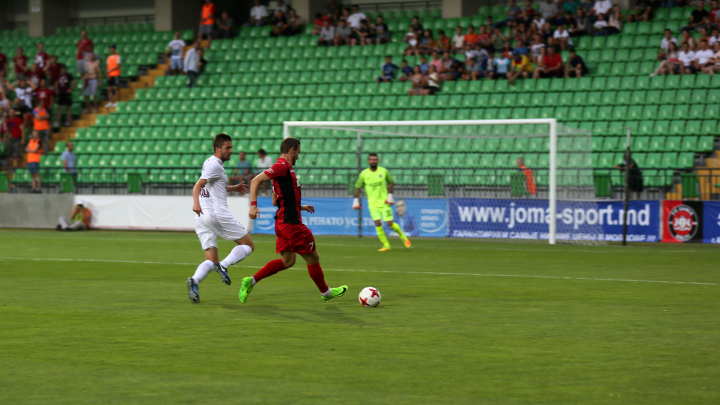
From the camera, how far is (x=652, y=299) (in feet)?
33.8

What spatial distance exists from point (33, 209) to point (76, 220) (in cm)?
162

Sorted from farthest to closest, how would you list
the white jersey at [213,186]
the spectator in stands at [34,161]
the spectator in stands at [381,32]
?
the spectator in stands at [381,32]
the spectator in stands at [34,161]
the white jersey at [213,186]

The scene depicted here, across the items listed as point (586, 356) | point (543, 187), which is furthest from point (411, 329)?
point (543, 187)

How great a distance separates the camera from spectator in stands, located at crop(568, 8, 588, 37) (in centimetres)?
2552

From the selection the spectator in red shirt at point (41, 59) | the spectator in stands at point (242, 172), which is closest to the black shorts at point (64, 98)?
the spectator in red shirt at point (41, 59)

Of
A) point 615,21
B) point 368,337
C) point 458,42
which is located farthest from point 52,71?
point 368,337

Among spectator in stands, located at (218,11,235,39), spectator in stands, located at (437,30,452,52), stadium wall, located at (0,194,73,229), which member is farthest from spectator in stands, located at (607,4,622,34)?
stadium wall, located at (0,194,73,229)

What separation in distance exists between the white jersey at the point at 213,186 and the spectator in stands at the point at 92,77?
2126 centimetres

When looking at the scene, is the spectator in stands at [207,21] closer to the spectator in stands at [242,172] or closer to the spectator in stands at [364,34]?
the spectator in stands at [364,34]

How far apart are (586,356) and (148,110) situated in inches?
972

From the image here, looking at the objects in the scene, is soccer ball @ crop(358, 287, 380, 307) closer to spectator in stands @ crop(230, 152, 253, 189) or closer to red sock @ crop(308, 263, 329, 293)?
red sock @ crop(308, 263, 329, 293)

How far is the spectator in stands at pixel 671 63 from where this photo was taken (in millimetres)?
23078

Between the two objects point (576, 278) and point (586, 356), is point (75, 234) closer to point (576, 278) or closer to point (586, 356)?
point (576, 278)

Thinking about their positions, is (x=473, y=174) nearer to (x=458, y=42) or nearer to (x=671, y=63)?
(x=671, y=63)
